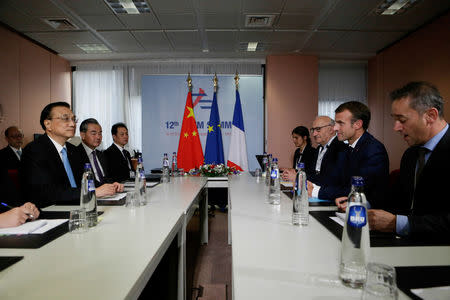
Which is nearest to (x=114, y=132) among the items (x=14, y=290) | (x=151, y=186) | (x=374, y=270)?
(x=151, y=186)

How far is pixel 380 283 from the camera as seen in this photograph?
570 millimetres

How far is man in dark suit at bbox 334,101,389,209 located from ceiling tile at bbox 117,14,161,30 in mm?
3339

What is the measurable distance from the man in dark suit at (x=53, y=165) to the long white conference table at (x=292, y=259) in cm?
111

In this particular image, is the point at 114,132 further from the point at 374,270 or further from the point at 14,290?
the point at 374,270

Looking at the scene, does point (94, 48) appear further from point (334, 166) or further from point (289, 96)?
point (334, 166)

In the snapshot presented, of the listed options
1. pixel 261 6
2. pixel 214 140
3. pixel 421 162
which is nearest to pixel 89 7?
pixel 261 6

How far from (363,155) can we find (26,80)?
18.3ft

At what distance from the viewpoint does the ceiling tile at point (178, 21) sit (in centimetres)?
415

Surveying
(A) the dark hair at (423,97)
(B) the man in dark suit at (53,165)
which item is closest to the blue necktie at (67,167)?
(B) the man in dark suit at (53,165)

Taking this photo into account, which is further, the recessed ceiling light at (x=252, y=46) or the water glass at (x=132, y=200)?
the recessed ceiling light at (x=252, y=46)

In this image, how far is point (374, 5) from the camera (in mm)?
3807

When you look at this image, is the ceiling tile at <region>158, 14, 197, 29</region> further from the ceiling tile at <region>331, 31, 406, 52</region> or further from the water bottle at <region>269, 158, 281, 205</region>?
the water bottle at <region>269, 158, 281, 205</region>

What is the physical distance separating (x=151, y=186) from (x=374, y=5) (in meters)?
3.73

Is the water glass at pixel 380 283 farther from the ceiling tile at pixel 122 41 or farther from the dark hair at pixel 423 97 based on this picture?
the ceiling tile at pixel 122 41
